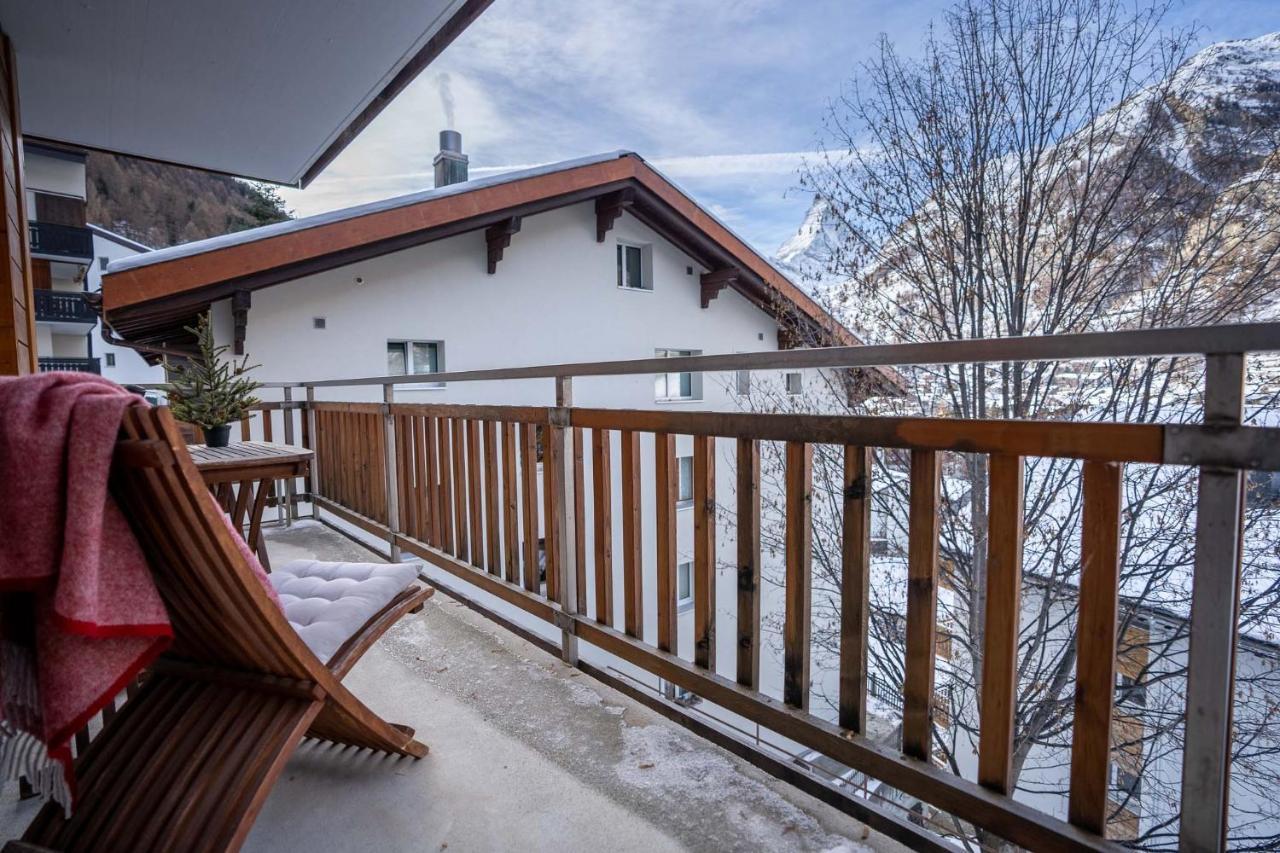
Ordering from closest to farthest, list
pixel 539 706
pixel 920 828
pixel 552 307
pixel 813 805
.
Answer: pixel 920 828
pixel 813 805
pixel 539 706
pixel 552 307

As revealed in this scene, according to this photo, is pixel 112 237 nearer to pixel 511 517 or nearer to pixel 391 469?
pixel 391 469

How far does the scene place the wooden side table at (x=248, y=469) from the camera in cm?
243

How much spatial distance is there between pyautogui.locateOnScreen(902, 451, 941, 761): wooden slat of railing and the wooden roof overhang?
233 inches

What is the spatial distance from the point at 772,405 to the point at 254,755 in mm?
7385

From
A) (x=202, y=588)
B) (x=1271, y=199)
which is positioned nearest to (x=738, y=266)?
(x=1271, y=199)

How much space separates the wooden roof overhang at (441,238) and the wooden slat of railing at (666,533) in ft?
17.1

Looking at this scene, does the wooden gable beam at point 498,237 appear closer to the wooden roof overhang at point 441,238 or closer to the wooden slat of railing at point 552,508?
the wooden roof overhang at point 441,238

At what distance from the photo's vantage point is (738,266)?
9.80m

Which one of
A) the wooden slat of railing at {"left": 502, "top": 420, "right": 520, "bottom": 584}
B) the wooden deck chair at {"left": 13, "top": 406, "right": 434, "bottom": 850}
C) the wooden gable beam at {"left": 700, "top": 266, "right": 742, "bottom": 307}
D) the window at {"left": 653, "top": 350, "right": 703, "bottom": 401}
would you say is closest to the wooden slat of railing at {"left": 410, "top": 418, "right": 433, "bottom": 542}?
the wooden slat of railing at {"left": 502, "top": 420, "right": 520, "bottom": 584}

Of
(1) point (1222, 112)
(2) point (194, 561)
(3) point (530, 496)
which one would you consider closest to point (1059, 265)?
(1) point (1222, 112)

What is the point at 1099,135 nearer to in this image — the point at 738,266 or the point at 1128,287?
the point at 1128,287

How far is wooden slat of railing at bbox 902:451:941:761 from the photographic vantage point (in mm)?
1220

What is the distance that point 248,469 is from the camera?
8.25 ft

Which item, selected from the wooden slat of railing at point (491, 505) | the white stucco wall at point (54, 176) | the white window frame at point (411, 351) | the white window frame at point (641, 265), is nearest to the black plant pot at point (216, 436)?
the wooden slat of railing at point (491, 505)
